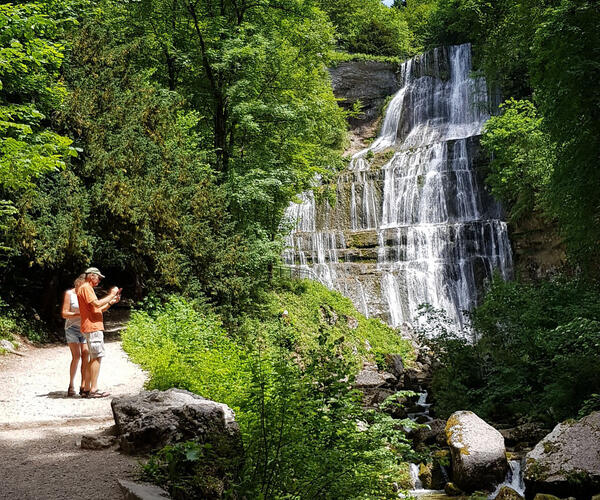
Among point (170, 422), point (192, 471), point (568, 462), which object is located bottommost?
point (568, 462)

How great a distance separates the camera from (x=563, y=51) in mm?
10234

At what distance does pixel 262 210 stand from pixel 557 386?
9.66 m

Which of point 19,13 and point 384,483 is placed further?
point 19,13

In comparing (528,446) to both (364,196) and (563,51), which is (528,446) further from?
(364,196)

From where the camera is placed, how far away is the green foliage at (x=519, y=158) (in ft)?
65.1

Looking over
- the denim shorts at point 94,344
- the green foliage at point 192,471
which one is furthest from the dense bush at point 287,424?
the denim shorts at point 94,344

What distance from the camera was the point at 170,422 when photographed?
189 inches

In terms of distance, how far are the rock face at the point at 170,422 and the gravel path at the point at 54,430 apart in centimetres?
22

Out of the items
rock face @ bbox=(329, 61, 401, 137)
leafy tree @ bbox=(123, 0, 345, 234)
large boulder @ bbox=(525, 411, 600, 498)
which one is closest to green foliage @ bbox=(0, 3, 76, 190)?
leafy tree @ bbox=(123, 0, 345, 234)

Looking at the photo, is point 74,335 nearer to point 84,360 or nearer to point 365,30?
point 84,360

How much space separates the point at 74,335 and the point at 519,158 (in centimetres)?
1760

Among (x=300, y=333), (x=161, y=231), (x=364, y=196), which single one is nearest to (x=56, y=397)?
(x=161, y=231)

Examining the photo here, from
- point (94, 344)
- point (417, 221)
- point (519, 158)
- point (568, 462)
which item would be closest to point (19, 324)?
point (94, 344)

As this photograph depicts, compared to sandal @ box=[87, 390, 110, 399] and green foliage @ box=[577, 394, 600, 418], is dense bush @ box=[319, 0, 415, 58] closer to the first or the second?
green foliage @ box=[577, 394, 600, 418]
